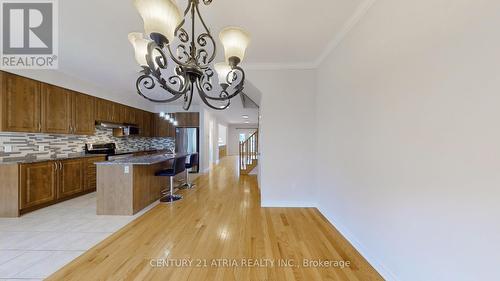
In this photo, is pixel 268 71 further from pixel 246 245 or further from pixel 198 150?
pixel 198 150

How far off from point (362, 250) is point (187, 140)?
19.9ft

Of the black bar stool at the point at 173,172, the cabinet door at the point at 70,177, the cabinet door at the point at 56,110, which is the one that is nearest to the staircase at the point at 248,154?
the black bar stool at the point at 173,172

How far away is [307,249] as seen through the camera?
2.34 m

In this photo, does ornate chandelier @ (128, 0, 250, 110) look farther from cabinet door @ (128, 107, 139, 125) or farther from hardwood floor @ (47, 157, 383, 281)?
cabinet door @ (128, 107, 139, 125)

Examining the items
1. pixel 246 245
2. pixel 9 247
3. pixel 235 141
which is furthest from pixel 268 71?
pixel 235 141

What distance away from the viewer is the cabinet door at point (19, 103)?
3098 mm

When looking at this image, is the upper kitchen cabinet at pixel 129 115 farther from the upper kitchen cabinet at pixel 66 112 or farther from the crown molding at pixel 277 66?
the crown molding at pixel 277 66

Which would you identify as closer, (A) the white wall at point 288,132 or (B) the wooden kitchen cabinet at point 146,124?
(A) the white wall at point 288,132

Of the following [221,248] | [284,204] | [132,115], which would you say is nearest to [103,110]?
[132,115]

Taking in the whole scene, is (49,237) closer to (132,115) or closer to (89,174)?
(89,174)

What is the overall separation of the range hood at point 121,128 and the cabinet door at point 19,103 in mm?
1373

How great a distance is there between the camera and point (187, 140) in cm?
708

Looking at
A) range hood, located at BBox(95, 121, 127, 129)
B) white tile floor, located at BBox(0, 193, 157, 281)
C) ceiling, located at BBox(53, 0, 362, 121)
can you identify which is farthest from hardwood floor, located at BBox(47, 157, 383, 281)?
range hood, located at BBox(95, 121, 127, 129)

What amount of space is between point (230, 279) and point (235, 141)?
12881mm
